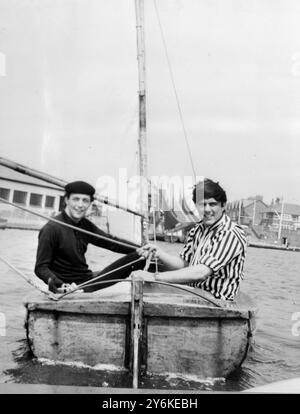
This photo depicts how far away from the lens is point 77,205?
5.67 m

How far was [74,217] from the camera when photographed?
572 cm

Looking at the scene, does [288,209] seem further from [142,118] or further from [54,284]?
[54,284]

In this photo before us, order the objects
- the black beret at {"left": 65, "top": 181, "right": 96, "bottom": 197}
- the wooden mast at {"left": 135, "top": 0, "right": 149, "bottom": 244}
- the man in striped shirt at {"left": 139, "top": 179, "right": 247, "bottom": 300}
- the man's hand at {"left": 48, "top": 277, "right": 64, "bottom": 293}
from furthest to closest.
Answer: the wooden mast at {"left": 135, "top": 0, "right": 149, "bottom": 244}
the black beret at {"left": 65, "top": 181, "right": 96, "bottom": 197}
the man's hand at {"left": 48, "top": 277, "right": 64, "bottom": 293}
the man in striped shirt at {"left": 139, "top": 179, "right": 247, "bottom": 300}

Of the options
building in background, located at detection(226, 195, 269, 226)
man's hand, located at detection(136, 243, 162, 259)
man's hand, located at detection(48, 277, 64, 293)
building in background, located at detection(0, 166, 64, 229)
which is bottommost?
man's hand, located at detection(48, 277, 64, 293)

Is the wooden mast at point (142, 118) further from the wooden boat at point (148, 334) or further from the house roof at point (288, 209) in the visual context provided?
the house roof at point (288, 209)

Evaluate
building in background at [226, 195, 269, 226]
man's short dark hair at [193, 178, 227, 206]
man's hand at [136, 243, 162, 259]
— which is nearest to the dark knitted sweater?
man's hand at [136, 243, 162, 259]

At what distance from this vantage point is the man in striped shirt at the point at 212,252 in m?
4.80

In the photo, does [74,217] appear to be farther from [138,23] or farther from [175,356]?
[138,23]

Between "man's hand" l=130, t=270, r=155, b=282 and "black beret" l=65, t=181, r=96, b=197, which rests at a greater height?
"black beret" l=65, t=181, r=96, b=197

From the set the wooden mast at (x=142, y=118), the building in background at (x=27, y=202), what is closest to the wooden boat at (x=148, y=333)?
the wooden mast at (x=142, y=118)

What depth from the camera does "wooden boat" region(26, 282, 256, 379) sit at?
465 centimetres

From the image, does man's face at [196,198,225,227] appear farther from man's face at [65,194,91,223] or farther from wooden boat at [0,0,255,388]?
man's face at [65,194,91,223]

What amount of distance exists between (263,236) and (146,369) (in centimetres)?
6592
